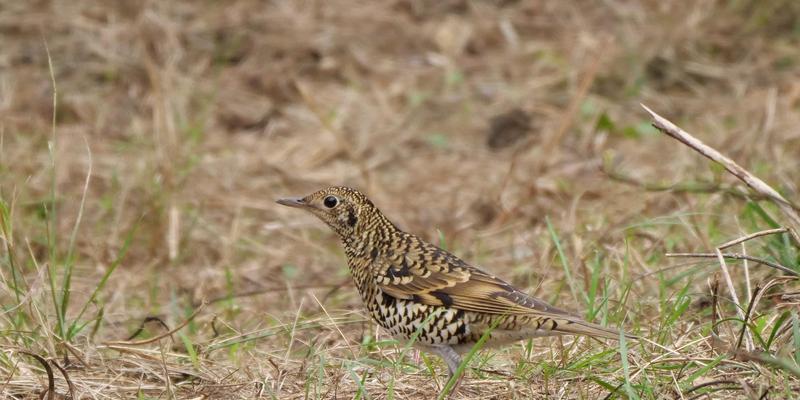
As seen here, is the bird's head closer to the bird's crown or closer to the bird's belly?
the bird's crown

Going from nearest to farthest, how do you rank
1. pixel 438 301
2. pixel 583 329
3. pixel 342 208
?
pixel 583 329
pixel 438 301
pixel 342 208

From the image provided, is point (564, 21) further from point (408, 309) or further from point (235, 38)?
point (408, 309)

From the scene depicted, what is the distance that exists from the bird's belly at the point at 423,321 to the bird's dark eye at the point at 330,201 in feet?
2.39

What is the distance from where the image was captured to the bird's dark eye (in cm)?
559

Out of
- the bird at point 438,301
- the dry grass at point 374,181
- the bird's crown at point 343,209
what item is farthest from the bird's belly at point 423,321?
the bird's crown at point 343,209

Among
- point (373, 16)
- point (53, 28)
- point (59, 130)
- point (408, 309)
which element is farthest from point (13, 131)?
point (408, 309)

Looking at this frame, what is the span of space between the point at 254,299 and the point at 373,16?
5.48 metres

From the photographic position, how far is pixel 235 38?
37.6ft

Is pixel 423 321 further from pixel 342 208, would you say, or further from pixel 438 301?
pixel 342 208

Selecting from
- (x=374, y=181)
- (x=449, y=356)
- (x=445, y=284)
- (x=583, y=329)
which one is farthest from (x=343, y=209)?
(x=374, y=181)

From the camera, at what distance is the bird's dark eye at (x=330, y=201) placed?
5586 mm

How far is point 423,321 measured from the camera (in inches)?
190

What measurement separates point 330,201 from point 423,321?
102 centimetres

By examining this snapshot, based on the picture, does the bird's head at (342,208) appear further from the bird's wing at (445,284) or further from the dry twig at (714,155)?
the dry twig at (714,155)
